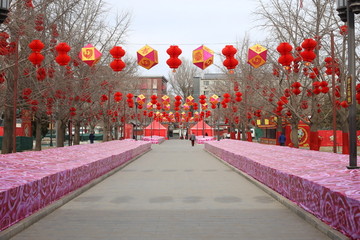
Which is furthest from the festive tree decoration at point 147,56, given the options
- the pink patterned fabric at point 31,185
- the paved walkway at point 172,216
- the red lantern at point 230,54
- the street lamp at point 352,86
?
the street lamp at point 352,86

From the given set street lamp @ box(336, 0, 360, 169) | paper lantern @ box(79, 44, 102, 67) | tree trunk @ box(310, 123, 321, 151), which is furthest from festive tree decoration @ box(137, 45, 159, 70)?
tree trunk @ box(310, 123, 321, 151)

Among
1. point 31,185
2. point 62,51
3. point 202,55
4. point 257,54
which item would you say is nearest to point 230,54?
point 202,55

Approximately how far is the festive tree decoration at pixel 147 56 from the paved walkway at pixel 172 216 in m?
5.95

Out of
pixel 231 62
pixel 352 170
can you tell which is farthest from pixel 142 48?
pixel 352 170

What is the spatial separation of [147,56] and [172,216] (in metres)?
9.62

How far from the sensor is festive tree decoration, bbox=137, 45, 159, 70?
16.6 m

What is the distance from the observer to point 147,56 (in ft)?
54.6

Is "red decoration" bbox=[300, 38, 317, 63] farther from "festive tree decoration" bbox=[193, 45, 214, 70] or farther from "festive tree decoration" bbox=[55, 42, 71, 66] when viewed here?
"festive tree decoration" bbox=[55, 42, 71, 66]

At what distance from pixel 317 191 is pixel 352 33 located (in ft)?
13.4

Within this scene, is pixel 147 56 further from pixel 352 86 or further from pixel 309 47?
pixel 352 86

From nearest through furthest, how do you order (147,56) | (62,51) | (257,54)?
1. (62,51)
2. (147,56)
3. (257,54)

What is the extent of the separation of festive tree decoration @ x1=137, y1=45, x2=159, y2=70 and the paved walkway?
234 inches

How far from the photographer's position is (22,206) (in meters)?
7.02

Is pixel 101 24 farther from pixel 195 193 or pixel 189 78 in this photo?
pixel 189 78
